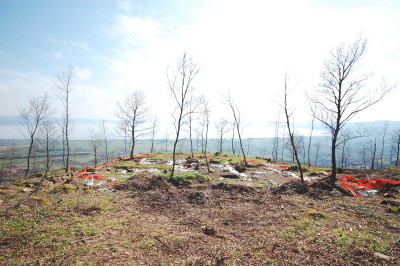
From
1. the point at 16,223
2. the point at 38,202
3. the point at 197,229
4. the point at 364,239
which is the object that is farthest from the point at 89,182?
the point at 364,239

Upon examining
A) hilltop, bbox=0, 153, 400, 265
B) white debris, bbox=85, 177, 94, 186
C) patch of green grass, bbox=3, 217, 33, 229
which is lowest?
white debris, bbox=85, 177, 94, 186

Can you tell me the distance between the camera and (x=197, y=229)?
7.28 m

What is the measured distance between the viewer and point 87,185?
1441 cm

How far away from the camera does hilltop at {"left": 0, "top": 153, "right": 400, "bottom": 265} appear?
5.15m

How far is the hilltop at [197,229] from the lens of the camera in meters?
5.15

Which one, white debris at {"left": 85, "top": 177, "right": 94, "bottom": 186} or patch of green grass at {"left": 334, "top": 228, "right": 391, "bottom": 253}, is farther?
white debris at {"left": 85, "top": 177, "right": 94, "bottom": 186}

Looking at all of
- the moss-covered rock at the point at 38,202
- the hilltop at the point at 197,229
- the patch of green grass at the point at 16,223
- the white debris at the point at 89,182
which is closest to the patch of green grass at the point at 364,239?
the hilltop at the point at 197,229

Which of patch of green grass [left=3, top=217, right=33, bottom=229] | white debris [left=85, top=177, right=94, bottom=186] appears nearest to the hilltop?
patch of green grass [left=3, top=217, right=33, bottom=229]

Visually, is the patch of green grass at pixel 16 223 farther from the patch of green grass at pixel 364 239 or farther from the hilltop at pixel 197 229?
the patch of green grass at pixel 364 239

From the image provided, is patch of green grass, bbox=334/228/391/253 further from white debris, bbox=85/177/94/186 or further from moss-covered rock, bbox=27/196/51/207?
white debris, bbox=85/177/94/186

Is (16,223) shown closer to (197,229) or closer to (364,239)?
(197,229)

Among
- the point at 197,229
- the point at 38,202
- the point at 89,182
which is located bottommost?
the point at 89,182

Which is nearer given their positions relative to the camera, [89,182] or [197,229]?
[197,229]

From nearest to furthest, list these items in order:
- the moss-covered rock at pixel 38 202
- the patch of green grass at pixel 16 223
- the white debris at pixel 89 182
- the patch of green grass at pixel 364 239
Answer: the patch of green grass at pixel 364 239
the patch of green grass at pixel 16 223
the moss-covered rock at pixel 38 202
the white debris at pixel 89 182
